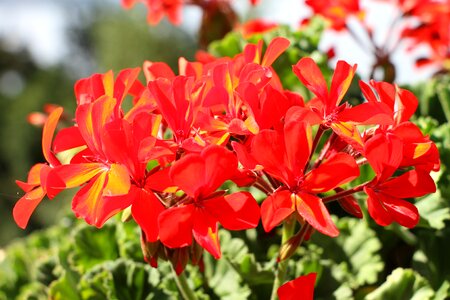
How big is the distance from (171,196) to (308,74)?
0.16 metres

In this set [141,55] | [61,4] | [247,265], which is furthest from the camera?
[61,4]

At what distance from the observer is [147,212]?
1.90ft

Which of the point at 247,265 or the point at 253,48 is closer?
the point at 253,48

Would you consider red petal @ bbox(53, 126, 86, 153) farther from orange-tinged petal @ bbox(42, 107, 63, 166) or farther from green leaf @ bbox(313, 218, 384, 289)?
green leaf @ bbox(313, 218, 384, 289)

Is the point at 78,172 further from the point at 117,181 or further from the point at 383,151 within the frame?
the point at 383,151

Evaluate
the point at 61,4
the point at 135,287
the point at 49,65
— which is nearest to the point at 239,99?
the point at 135,287

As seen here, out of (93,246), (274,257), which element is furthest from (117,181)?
(93,246)

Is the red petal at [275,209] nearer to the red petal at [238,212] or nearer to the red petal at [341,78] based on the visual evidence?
the red petal at [238,212]

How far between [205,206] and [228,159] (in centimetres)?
5

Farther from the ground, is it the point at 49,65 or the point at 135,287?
the point at 135,287

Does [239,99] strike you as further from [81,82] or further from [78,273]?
[78,273]

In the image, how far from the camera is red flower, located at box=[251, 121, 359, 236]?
571mm

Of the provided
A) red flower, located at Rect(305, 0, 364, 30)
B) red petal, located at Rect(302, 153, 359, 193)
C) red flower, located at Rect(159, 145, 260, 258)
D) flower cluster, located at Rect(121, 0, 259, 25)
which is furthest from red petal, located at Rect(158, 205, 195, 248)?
flower cluster, located at Rect(121, 0, 259, 25)

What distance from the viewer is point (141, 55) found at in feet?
47.0
